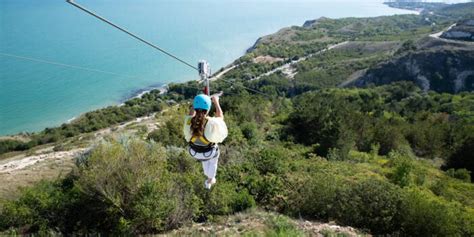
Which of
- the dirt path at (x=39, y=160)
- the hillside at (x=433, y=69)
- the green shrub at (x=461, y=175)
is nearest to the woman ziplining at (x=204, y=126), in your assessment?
the dirt path at (x=39, y=160)

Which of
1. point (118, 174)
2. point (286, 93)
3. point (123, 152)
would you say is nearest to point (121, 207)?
point (118, 174)

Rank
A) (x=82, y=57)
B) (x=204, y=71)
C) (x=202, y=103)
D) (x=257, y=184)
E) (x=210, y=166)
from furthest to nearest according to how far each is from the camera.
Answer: (x=82, y=57)
(x=257, y=184)
(x=210, y=166)
(x=204, y=71)
(x=202, y=103)

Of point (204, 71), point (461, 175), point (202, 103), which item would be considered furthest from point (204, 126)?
point (461, 175)

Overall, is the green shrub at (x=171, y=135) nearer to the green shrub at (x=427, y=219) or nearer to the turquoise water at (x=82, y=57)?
the green shrub at (x=427, y=219)

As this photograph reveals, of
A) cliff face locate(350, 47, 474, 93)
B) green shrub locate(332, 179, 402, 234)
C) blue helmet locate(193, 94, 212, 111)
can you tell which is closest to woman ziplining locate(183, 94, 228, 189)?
blue helmet locate(193, 94, 212, 111)

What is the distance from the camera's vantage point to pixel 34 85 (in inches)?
2670

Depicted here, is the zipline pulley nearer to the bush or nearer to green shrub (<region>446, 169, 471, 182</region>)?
the bush

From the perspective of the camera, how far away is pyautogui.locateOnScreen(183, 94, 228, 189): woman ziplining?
16.3ft

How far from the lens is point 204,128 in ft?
16.7

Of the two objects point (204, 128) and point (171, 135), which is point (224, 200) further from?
point (171, 135)

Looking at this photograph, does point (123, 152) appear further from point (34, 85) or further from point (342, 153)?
point (34, 85)

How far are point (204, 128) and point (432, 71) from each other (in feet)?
272

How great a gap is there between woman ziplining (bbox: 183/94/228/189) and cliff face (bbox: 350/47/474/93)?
80200mm

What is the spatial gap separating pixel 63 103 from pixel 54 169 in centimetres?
5235
